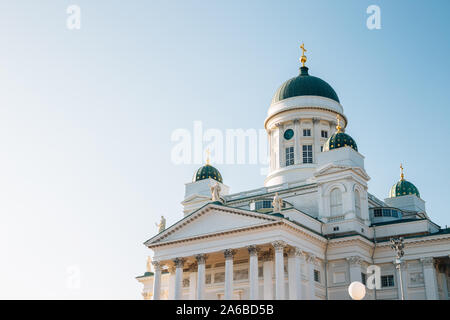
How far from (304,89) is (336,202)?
54.1ft

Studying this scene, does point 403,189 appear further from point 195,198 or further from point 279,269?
point 279,269

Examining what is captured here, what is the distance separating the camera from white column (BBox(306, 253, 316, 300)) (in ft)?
141

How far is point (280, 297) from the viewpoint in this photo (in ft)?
131

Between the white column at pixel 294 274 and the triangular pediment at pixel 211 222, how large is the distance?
318 cm

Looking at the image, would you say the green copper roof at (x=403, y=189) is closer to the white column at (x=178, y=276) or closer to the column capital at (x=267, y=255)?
the column capital at (x=267, y=255)

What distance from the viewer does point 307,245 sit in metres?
44.7

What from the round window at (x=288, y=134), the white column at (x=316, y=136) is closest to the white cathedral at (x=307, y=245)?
the white column at (x=316, y=136)

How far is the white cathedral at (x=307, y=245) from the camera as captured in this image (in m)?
43.0

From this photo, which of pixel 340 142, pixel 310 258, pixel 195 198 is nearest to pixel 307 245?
pixel 310 258

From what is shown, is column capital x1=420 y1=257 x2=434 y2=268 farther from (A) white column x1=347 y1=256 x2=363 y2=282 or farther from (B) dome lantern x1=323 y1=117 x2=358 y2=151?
(B) dome lantern x1=323 y1=117 x2=358 y2=151

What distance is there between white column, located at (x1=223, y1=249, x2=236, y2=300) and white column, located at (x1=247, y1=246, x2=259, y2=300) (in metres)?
1.64

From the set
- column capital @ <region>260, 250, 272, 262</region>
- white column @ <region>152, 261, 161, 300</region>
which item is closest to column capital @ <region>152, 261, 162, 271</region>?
white column @ <region>152, 261, 161, 300</region>
